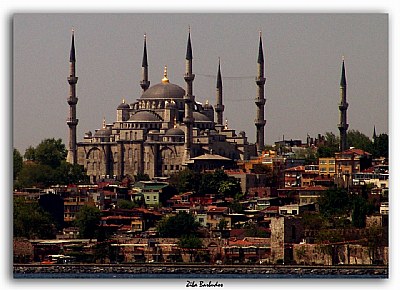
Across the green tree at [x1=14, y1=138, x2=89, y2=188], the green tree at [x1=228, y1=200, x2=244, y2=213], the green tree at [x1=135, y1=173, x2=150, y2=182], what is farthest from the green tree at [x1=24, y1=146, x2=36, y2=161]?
the green tree at [x1=135, y1=173, x2=150, y2=182]

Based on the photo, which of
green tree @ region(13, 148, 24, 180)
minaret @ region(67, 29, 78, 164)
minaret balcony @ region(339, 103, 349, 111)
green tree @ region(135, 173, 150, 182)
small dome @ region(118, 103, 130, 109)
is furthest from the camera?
small dome @ region(118, 103, 130, 109)

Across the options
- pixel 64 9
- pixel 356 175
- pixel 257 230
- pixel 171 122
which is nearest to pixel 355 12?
pixel 64 9

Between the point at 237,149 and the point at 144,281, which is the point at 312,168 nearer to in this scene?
the point at 237,149

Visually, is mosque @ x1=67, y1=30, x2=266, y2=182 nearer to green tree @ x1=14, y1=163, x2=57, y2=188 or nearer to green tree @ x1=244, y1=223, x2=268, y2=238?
green tree @ x1=14, y1=163, x2=57, y2=188

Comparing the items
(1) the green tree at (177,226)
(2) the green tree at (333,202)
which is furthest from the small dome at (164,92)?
(1) the green tree at (177,226)

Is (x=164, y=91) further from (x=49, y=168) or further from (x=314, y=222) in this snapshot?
(x=314, y=222)
